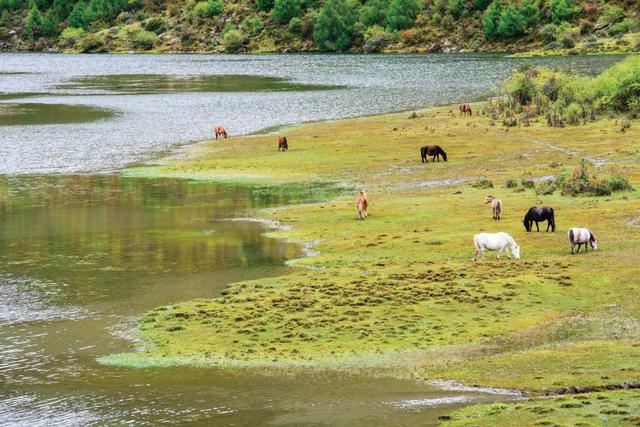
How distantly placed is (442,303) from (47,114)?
7381 centimetres

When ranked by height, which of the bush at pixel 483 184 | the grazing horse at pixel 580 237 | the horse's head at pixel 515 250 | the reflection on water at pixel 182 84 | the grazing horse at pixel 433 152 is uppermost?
the reflection on water at pixel 182 84

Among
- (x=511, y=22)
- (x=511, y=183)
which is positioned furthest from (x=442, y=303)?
(x=511, y=22)

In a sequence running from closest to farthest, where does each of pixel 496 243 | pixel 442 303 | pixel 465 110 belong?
pixel 442 303 → pixel 496 243 → pixel 465 110

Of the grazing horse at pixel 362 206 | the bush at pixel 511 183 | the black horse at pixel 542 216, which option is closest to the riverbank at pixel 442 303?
the bush at pixel 511 183

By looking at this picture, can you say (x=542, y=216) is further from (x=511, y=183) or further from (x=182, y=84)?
(x=182, y=84)

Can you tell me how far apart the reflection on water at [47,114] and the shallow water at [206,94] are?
1274mm

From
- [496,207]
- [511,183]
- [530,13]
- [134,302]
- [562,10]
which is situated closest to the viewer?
[134,302]

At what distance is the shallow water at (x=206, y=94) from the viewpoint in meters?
70.6

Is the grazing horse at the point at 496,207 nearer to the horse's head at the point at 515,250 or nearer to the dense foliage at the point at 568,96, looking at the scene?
the horse's head at the point at 515,250

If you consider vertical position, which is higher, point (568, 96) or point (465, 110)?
point (568, 96)

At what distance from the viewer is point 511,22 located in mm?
186250

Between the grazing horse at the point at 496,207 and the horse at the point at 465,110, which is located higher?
the horse at the point at 465,110

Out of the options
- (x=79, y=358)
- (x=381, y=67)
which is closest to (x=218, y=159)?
(x=79, y=358)

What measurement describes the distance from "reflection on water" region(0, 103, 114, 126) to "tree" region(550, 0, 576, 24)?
106183 mm
